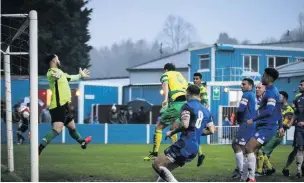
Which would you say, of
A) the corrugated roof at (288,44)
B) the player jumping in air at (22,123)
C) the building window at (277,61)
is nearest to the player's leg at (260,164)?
the player jumping in air at (22,123)

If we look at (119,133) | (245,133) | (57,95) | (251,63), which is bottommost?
(119,133)

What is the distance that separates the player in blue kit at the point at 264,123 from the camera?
29.2 ft

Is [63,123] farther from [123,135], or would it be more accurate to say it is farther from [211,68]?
[211,68]

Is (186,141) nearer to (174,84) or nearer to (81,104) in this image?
(174,84)

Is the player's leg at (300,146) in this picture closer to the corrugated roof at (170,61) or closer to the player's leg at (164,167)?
the player's leg at (164,167)

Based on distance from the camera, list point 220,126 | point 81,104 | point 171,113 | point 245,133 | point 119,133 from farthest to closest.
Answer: point 81,104
point 220,126
point 119,133
point 171,113
point 245,133

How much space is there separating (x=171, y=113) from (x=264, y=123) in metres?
2.86

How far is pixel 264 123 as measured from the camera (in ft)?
29.5

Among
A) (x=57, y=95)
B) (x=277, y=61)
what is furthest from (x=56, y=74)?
(x=277, y=61)

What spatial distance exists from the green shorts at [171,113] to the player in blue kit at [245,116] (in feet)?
6.52

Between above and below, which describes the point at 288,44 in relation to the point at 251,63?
above

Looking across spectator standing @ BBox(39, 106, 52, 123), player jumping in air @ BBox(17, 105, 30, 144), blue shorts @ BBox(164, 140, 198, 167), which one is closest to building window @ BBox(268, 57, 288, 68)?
spectator standing @ BBox(39, 106, 52, 123)

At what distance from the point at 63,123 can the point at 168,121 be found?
2211 millimetres

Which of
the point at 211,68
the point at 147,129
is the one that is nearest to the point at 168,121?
the point at 147,129
